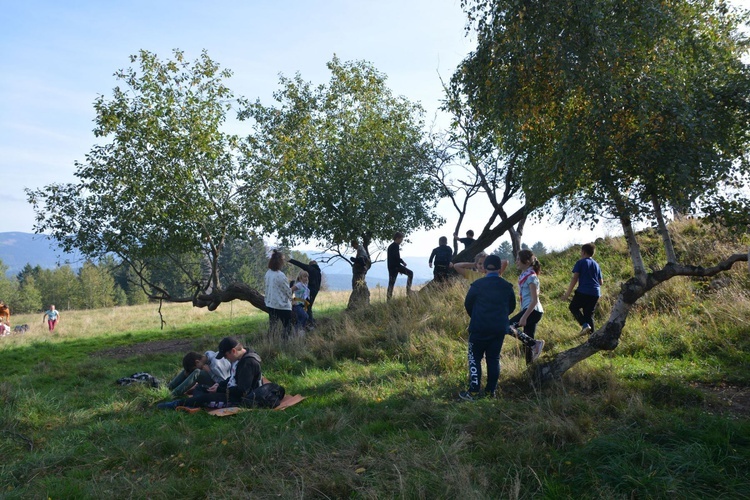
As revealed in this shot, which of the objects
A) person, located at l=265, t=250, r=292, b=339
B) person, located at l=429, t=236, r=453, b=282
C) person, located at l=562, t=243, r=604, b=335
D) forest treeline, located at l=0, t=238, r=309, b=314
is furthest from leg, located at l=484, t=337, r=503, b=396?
forest treeline, located at l=0, t=238, r=309, b=314

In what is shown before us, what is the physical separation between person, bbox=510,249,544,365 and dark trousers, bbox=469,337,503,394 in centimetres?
95

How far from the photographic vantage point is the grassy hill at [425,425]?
471 centimetres

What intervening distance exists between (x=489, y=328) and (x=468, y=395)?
0.91 meters

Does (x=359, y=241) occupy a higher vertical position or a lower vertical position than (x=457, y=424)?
higher

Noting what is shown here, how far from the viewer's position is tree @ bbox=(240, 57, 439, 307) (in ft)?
60.9

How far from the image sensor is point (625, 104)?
7113 millimetres

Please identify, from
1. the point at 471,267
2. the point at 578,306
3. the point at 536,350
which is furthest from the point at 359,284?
the point at 536,350

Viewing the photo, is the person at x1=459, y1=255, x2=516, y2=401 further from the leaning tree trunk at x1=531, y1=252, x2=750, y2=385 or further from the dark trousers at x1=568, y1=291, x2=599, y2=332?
the dark trousers at x1=568, y1=291, x2=599, y2=332

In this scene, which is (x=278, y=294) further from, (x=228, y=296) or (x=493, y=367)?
(x=493, y=367)

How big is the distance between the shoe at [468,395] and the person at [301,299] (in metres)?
6.00

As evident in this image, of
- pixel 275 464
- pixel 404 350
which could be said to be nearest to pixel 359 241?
pixel 404 350

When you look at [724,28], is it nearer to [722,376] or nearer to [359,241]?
[722,376]

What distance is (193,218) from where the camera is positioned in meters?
14.4

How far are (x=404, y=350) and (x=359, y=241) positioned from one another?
10.8m
